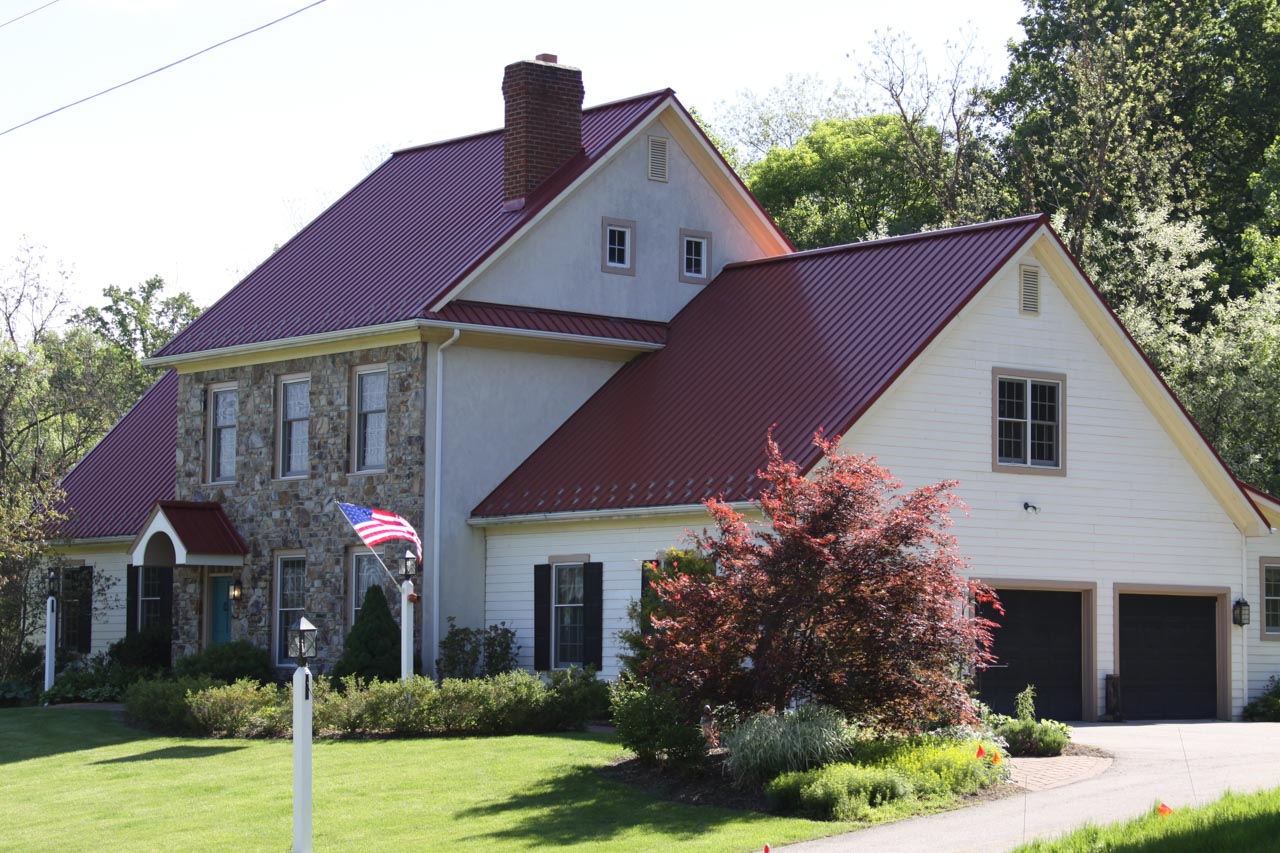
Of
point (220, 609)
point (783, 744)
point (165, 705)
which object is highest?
point (220, 609)

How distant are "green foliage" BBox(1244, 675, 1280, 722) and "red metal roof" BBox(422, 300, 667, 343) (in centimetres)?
1131

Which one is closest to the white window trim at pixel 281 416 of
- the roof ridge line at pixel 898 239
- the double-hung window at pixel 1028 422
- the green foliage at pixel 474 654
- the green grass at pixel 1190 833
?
the green foliage at pixel 474 654

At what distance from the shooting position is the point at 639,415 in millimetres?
28688

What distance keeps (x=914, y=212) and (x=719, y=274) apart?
24.1 metres

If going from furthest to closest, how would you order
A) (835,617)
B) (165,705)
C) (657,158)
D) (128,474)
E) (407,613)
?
1. (128,474)
2. (657,158)
3. (165,705)
4. (407,613)
5. (835,617)

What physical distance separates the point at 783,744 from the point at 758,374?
10.5 metres

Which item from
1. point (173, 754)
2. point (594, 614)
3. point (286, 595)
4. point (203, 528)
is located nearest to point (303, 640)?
point (173, 754)

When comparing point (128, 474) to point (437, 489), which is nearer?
point (437, 489)

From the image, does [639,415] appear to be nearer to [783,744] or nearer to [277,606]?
[277,606]

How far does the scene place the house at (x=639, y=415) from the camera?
26.2 metres

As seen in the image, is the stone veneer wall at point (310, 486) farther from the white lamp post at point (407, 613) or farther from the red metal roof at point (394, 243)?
the white lamp post at point (407, 613)

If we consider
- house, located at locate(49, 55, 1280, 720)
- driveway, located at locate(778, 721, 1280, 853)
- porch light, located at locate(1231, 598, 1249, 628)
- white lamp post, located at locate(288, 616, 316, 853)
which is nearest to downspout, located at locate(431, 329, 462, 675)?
house, located at locate(49, 55, 1280, 720)

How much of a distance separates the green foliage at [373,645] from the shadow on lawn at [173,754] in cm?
392

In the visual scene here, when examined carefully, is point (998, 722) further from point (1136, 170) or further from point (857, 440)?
point (1136, 170)
